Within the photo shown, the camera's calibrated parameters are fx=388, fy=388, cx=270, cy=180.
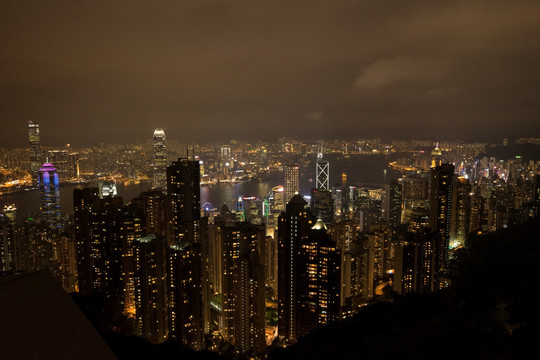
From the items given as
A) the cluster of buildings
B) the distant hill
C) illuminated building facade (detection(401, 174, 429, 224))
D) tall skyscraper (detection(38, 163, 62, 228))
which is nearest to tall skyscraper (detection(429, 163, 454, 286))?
the cluster of buildings

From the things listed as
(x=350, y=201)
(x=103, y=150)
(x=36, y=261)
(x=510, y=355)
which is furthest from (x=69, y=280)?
(x=350, y=201)

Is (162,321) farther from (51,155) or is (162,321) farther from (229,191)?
(229,191)

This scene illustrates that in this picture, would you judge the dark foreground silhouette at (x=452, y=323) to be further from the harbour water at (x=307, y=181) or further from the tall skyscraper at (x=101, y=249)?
the harbour water at (x=307, y=181)

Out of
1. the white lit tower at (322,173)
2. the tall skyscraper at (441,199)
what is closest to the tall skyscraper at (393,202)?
the tall skyscraper at (441,199)

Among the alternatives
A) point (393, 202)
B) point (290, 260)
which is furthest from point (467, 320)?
point (393, 202)

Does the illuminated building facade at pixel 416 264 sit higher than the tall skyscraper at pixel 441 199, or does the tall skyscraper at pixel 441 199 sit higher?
the tall skyscraper at pixel 441 199

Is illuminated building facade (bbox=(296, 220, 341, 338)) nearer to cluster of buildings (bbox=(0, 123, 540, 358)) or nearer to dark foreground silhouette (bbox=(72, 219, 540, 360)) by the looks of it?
cluster of buildings (bbox=(0, 123, 540, 358))

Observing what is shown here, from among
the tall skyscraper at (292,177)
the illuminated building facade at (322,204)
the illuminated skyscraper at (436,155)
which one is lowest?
the illuminated building facade at (322,204)
